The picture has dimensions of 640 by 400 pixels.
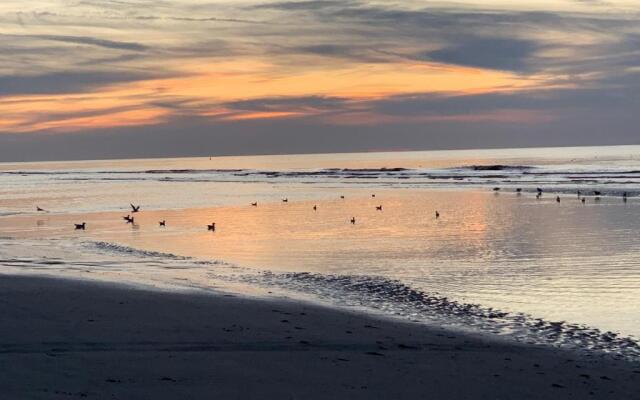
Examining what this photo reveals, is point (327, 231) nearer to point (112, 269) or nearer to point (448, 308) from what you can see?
point (112, 269)

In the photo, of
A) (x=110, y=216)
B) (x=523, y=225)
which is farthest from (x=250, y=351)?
(x=110, y=216)

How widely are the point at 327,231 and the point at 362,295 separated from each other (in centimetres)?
1413

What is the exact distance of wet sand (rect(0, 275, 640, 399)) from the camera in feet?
26.1

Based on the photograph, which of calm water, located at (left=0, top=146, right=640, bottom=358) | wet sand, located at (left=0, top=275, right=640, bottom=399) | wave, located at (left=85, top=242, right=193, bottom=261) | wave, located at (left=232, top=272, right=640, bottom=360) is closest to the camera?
wet sand, located at (left=0, top=275, right=640, bottom=399)

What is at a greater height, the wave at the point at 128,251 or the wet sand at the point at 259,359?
the wave at the point at 128,251

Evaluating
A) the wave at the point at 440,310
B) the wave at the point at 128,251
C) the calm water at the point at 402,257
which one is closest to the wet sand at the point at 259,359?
the wave at the point at 440,310

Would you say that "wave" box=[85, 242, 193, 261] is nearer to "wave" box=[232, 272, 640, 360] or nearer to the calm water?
the calm water

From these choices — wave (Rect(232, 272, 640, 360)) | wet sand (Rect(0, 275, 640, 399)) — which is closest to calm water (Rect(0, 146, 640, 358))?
wave (Rect(232, 272, 640, 360))

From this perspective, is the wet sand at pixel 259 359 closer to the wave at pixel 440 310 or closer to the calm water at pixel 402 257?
the wave at pixel 440 310

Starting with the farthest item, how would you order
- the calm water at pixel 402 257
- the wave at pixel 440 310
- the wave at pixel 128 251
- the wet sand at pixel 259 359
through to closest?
the wave at pixel 128 251 < the calm water at pixel 402 257 < the wave at pixel 440 310 < the wet sand at pixel 259 359

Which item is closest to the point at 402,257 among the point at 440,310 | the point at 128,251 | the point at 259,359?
the point at 440,310

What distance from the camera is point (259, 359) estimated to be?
30.2 feet

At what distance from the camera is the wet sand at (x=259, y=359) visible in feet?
26.1

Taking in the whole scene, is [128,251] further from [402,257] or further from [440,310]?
[440,310]
